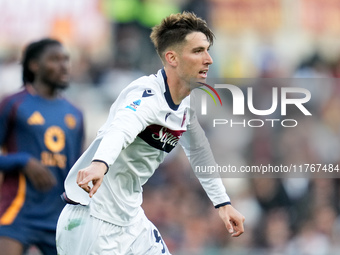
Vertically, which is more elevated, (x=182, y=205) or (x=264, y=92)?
(x=264, y=92)

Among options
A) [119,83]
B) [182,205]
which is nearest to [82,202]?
[182,205]

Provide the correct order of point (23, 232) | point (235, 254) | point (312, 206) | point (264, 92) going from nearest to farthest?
point (23, 232) < point (235, 254) < point (312, 206) < point (264, 92)

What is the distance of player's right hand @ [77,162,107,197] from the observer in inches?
168

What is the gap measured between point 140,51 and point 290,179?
3.97m

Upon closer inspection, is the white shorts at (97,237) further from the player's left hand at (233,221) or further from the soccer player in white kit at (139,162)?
the player's left hand at (233,221)

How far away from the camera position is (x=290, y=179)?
35.6ft

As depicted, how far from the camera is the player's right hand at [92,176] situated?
4.26m

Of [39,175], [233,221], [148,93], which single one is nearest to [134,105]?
[148,93]

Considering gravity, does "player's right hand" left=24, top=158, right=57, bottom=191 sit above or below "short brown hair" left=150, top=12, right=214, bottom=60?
below

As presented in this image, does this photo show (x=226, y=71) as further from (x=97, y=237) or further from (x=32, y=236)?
(x=97, y=237)

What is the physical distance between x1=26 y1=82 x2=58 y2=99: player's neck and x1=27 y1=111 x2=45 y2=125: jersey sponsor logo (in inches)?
11.2

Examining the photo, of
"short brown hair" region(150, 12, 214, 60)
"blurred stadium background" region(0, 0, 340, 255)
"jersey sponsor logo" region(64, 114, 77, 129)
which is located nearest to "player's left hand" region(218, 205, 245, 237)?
"short brown hair" region(150, 12, 214, 60)

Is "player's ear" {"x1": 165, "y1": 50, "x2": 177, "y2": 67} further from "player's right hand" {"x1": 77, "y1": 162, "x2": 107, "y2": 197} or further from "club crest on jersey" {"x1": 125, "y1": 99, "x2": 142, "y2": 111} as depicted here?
"player's right hand" {"x1": 77, "y1": 162, "x2": 107, "y2": 197}

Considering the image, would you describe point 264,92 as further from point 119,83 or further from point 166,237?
point 166,237
